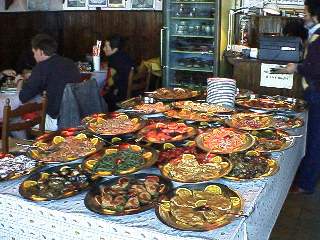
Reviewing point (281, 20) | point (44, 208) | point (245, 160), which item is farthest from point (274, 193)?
point (281, 20)

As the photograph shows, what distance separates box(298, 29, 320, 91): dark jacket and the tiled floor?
1025 millimetres

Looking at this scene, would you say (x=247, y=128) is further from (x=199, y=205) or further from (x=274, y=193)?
(x=199, y=205)

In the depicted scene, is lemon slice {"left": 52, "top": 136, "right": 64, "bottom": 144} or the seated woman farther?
the seated woman

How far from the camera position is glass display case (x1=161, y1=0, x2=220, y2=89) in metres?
5.82

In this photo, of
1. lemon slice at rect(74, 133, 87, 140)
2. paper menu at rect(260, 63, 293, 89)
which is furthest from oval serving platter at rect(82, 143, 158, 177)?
paper menu at rect(260, 63, 293, 89)

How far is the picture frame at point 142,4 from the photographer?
6.79 m

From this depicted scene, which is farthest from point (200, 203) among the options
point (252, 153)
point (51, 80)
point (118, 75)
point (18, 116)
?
point (118, 75)

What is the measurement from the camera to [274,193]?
216 centimetres

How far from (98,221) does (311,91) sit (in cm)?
237

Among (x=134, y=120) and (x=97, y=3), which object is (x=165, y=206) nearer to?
(x=134, y=120)

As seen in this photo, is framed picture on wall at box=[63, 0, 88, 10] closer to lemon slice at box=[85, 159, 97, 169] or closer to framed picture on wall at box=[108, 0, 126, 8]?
framed picture on wall at box=[108, 0, 126, 8]

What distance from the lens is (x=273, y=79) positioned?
13.1 ft

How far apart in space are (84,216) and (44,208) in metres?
0.19

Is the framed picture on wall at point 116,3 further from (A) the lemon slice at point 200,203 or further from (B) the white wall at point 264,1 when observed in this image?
(A) the lemon slice at point 200,203
